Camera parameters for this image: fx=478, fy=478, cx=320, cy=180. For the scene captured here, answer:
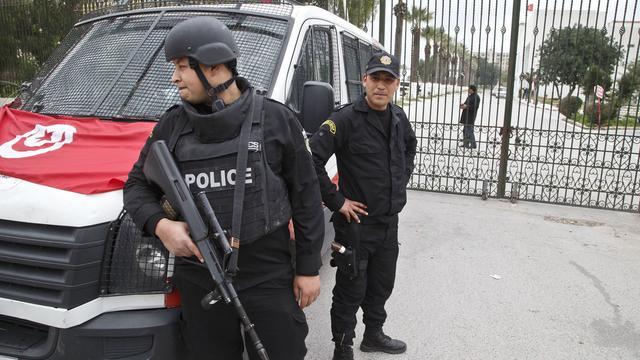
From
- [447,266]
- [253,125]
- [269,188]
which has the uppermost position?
[253,125]

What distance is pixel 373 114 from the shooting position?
9.43 ft

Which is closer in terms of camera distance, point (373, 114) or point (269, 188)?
point (269, 188)

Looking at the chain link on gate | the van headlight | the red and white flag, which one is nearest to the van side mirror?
the red and white flag

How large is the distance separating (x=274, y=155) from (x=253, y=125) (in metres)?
0.14

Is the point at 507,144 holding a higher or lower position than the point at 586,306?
higher

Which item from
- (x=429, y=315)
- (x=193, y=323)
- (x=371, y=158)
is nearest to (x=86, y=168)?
(x=193, y=323)

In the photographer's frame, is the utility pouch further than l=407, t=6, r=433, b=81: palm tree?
No

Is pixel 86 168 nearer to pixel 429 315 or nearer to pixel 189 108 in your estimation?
pixel 189 108

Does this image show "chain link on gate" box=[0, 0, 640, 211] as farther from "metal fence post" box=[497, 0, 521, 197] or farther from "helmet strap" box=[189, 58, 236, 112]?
"helmet strap" box=[189, 58, 236, 112]

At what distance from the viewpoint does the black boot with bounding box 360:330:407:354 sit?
3.17m

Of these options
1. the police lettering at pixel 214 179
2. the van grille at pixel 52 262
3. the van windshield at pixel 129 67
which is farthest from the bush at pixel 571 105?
the van grille at pixel 52 262

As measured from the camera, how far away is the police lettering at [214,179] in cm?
172

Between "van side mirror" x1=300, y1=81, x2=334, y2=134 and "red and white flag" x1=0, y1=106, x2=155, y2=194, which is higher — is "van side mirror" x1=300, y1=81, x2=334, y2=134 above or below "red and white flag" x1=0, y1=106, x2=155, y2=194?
above

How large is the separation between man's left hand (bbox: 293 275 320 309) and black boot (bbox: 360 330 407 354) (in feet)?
4.56
